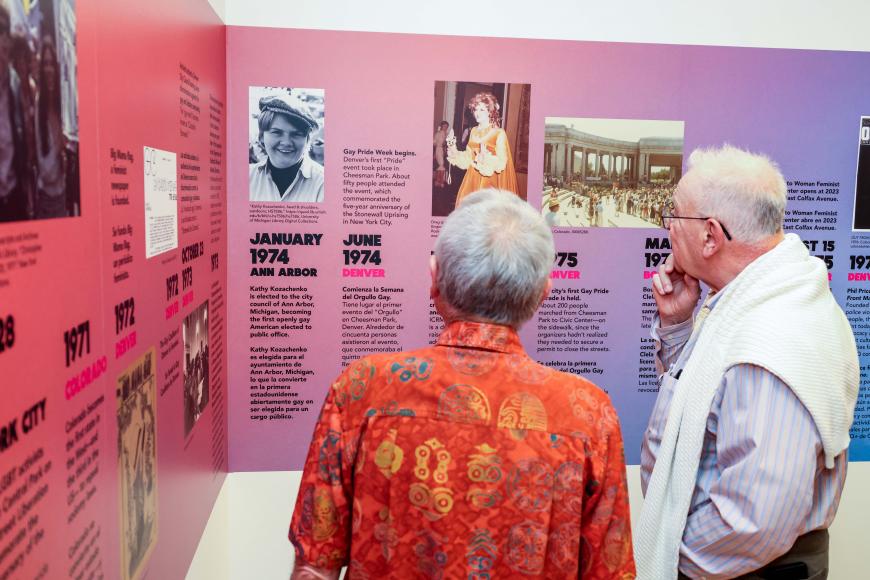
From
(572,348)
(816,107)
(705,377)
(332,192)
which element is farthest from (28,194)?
(816,107)

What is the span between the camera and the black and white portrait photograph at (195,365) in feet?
6.78

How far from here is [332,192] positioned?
9.06 feet

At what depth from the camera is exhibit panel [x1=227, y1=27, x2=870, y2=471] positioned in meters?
2.73

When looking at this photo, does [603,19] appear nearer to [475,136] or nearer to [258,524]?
[475,136]

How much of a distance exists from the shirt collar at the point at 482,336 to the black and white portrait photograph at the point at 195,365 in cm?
104

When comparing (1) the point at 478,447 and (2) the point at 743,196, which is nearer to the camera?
(1) the point at 478,447

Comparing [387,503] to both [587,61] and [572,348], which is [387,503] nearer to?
[572,348]

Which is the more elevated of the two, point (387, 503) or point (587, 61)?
point (587, 61)

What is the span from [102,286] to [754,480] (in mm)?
1476

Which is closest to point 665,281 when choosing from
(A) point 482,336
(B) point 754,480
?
(B) point 754,480

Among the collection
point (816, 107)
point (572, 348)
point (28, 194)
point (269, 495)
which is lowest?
point (269, 495)

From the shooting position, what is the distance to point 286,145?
8.95 feet

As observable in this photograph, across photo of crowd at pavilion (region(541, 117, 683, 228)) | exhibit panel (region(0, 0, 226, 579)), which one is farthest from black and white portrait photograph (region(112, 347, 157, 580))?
photo of crowd at pavilion (region(541, 117, 683, 228))

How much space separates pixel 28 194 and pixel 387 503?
775 mm
